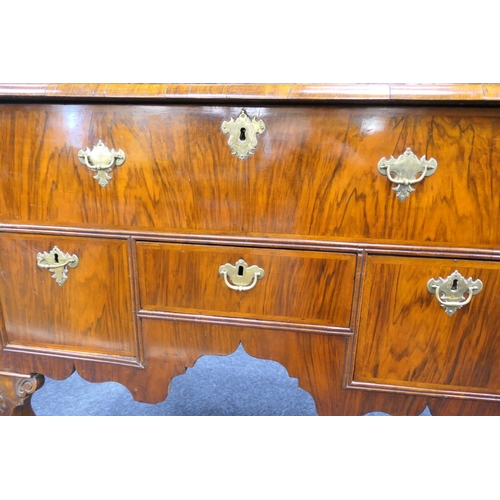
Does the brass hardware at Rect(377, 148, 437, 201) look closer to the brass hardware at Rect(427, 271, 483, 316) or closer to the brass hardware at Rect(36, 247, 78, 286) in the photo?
the brass hardware at Rect(427, 271, 483, 316)

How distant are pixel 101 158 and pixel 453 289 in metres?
0.71

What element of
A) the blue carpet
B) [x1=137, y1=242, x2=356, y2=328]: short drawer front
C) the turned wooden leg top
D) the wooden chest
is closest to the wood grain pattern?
the wooden chest

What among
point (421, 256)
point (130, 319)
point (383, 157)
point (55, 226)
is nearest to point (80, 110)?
point (55, 226)

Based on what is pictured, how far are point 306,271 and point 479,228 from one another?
1.04 ft

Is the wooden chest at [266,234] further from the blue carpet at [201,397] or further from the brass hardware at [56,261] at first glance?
the blue carpet at [201,397]

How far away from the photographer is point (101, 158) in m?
0.78

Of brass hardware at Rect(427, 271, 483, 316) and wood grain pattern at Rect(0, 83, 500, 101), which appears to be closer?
wood grain pattern at Rect(0, 83, 500, 101)

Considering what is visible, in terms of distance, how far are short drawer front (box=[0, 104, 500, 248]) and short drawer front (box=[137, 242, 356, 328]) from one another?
0.17 ft

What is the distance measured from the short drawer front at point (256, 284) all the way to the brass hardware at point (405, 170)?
0.52ft

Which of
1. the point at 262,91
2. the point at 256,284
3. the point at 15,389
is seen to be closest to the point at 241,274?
the point at 256,284

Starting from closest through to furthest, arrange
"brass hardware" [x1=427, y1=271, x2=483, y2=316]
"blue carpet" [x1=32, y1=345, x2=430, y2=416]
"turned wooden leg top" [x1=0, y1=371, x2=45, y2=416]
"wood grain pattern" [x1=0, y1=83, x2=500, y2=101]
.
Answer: "wood grain pattern" [x1=0, y1=83, x2=500, y2=101] < "brass hardware" [x1=427, y1=271, x2=483, y2=316] < "turned wooden leg top" [x1=0, y1=371, x2=45, y2=416] < "blue carpet" [x1=32, y1=345, x2=430, y2=416]

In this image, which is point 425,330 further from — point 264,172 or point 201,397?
point 201,397

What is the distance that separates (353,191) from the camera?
738 millimetres

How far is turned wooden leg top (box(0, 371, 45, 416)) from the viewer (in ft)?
3.16
